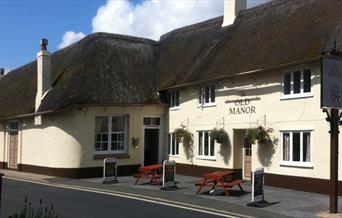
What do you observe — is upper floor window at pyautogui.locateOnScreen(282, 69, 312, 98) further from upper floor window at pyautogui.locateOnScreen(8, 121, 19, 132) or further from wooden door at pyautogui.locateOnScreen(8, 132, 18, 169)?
wooden door at pyautogui.locateOnScreen(8, 132, 18, 169)

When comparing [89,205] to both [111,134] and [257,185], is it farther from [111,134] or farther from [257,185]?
[111,134]

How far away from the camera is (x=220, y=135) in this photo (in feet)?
76.3

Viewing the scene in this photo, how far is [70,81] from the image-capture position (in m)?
27.0

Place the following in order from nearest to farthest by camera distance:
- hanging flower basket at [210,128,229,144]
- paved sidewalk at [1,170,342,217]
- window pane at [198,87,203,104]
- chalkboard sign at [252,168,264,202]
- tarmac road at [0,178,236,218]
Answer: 1. tarmac road at [0,178,236,218]
2. paved sidewalk at [1,170,342,217]
3. chalkboard sign at [252,168,264,202]
4. hanging flower basket at [210,128,229,144]
5. window pane at [198,87,203,104]

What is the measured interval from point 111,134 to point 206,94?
532 centimetres

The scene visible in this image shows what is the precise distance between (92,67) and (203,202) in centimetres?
1319

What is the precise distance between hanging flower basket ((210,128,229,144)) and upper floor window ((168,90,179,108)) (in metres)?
4.59

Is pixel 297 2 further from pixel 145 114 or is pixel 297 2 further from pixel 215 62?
pixel 145 114

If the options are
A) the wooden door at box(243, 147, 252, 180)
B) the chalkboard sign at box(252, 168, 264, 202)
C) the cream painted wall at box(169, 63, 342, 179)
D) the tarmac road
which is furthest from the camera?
the wooden door at box(243, 147, 252, 180)

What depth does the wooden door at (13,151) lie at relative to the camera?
3128cm

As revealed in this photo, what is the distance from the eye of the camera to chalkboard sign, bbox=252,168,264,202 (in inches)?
616

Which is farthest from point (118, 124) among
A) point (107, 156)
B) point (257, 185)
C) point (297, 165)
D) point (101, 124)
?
point (257, 185)

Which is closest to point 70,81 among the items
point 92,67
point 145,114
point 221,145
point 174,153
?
point 92,67

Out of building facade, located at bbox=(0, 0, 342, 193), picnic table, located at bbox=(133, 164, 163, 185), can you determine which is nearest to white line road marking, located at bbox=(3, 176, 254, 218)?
picnic table, located at bbox=(133, 164, 163, 185)
